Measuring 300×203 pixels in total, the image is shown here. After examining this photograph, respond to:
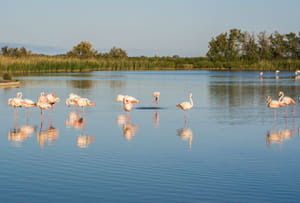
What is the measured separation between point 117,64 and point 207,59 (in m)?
36.0

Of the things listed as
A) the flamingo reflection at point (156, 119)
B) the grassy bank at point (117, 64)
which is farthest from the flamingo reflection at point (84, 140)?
the grassy bank at point (117, 64)

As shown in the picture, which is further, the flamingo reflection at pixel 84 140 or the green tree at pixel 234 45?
the green tree at pixel 234 45

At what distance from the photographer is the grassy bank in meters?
62.3

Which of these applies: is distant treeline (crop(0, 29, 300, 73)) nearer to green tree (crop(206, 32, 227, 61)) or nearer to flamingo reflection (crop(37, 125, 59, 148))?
green tree (crop(206, 32, 227, 61))

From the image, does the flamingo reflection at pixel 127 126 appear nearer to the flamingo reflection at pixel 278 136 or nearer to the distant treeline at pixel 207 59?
the flamingo reflection at pixel 278 136

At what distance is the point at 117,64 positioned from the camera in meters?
82.4

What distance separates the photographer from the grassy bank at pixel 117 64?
204 feet

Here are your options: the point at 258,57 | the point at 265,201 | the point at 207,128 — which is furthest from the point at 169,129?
the point at 258,57

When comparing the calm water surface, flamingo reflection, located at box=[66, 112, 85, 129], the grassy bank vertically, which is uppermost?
the grassy bank

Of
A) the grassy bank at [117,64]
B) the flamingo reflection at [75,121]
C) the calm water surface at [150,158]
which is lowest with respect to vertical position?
the calm water surface at [150,158]

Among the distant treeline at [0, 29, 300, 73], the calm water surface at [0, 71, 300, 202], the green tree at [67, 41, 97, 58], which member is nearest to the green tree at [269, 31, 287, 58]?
the distant treeline at [0, 29, 300, 73]

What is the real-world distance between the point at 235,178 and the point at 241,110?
11.9m

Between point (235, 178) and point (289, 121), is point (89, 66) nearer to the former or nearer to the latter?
point (289, 121)

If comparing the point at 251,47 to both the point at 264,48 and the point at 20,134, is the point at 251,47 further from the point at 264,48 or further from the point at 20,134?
the point at 20,134
